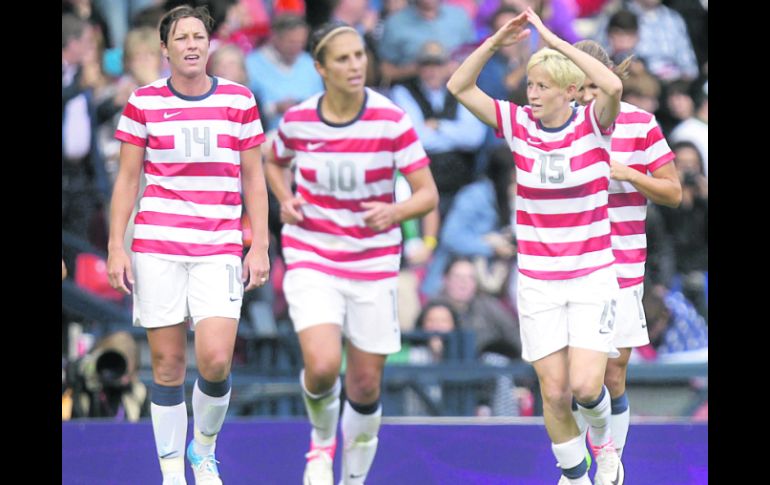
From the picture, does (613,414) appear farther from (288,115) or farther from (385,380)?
(385,380)

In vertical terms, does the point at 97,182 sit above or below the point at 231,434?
above

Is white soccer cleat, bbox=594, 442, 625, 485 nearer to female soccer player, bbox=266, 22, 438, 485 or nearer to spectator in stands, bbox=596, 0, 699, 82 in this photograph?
female soccer player, bbox=266, 22, 438, 485

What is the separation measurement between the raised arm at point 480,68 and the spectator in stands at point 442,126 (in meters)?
4.51

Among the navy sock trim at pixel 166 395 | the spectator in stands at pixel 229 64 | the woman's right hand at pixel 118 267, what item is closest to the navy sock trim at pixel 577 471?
the navy sock trim at pixel 166 395

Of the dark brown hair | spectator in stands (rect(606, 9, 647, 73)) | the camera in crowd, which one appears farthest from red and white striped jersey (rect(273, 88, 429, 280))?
spectator in stands (rect(606, 9, 647, 73))

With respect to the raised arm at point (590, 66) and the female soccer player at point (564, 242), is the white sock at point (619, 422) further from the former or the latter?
the raised arm at point (590, 66)

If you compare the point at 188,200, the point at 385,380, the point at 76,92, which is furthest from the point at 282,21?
the point at 188,200

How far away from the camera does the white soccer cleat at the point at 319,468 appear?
848 centimetres

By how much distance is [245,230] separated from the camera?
39.2 ft

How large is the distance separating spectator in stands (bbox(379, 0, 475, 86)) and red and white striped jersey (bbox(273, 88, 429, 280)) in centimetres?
446

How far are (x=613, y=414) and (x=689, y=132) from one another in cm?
463

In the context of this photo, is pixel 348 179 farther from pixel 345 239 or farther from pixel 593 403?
pixel 593 403

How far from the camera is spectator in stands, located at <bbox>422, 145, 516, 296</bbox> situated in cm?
1252

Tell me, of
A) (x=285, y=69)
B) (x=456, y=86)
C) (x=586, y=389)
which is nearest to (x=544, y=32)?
(x=456, y=86)
